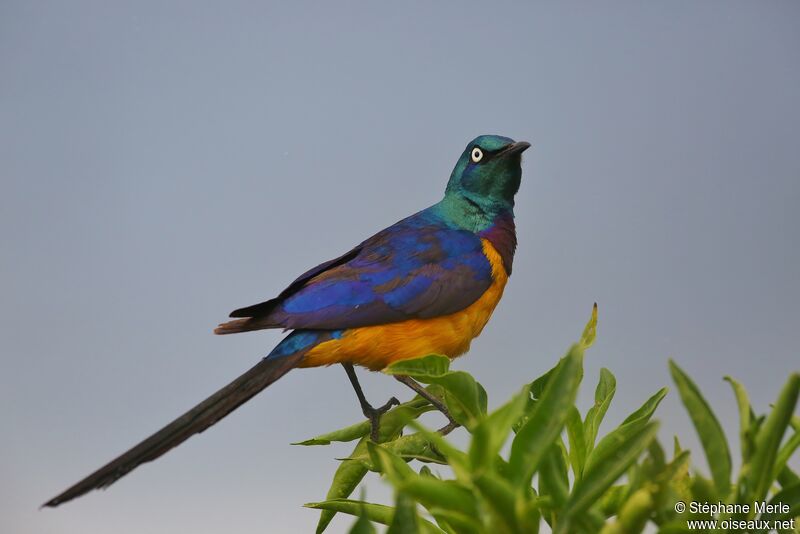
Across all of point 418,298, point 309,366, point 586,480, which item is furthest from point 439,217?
point 586,480

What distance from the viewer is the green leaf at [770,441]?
5.30 feet

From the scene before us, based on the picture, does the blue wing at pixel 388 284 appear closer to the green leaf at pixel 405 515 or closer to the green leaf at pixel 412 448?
the green leaf at pixel 412 448

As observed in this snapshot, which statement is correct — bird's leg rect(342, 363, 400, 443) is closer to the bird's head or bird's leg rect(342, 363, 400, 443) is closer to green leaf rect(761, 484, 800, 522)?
the bird's head

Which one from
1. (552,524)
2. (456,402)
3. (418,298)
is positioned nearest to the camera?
(552,524)

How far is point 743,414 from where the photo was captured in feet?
5.69

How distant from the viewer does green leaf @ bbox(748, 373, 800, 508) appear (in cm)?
161

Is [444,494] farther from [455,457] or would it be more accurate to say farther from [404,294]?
[404,294]

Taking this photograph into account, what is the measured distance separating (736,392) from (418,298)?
1.67 meters

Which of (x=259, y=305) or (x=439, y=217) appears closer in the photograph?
(x=259, y=305)

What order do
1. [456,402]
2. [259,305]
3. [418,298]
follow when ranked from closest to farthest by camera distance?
[456,402]
[259,305]
[418,298]

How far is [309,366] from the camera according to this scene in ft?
10.3

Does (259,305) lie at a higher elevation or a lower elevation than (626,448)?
higher

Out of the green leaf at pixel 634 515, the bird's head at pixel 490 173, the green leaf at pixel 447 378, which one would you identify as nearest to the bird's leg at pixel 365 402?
the bird's head at pixel 490 173

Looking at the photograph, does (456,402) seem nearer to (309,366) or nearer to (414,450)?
(414,450)
